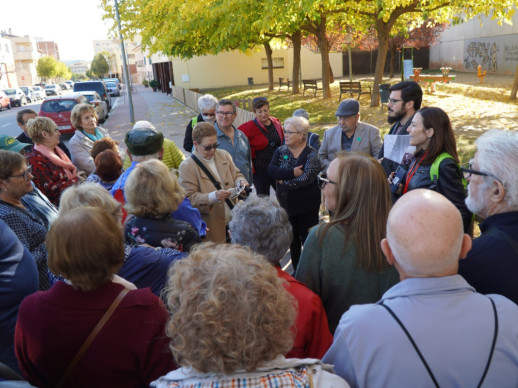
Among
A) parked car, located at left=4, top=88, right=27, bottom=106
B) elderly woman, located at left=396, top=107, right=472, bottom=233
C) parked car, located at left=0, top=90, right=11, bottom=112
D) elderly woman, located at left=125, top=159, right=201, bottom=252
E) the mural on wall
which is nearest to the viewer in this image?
elderly woman, located at left=125, top=159, right=201, bottom=252

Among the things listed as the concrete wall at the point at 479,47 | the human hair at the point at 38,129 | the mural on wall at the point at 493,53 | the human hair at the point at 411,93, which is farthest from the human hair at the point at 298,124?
the mural on wall at the point at 493,53

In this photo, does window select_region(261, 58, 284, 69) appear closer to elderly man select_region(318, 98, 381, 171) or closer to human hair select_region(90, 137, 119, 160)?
elderly man select_region(318, 98, 381, 171)

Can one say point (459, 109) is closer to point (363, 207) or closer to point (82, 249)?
point (363, 207)

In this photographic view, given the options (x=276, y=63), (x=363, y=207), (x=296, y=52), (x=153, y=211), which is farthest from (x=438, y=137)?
(x=276, y=63)

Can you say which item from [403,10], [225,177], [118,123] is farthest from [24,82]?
[225,177]

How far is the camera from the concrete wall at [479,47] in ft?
91.0

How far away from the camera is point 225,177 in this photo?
4258 millimetres

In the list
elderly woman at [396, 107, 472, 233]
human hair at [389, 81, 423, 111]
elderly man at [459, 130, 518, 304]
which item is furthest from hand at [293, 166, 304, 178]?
elderly man at [459, 130, 518, 304]

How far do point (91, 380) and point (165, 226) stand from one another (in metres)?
1.16

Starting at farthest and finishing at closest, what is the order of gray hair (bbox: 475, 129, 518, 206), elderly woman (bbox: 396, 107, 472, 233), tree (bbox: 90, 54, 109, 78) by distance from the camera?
tree (bbox: 90, 54, 109, 78) < elderly woman (bbox: 396, 107, 472, 233) < gray hair (bbox: 475, 129, 518, 206)

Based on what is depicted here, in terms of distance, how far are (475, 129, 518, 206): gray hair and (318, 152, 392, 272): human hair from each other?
0.55m

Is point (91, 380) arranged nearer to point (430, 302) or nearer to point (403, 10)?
point (430, 302)

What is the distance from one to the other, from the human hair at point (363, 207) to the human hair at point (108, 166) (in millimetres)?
2441

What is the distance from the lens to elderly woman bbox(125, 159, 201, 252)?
8.93 feet
